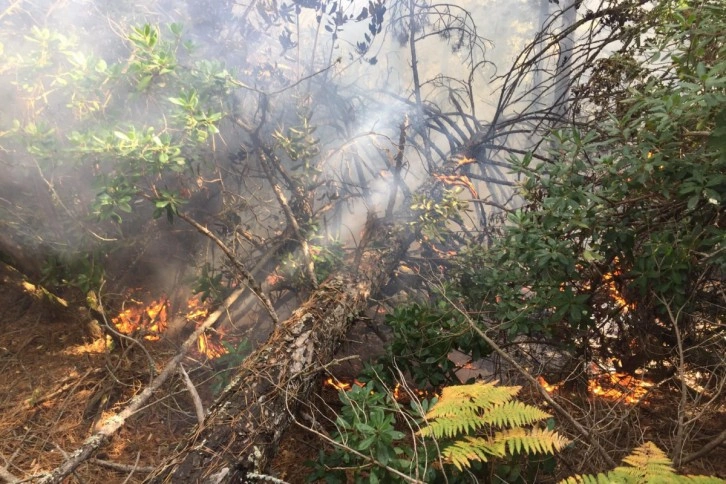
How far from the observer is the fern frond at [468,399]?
204cm

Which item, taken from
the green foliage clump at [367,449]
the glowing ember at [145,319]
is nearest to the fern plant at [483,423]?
the green foliage clump at [367,449]

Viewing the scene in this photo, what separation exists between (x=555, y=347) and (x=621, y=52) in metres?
2.31

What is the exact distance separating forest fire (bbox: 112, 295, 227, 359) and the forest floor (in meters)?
0.15

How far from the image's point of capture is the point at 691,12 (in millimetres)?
2076

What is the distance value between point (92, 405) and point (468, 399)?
3.18 m

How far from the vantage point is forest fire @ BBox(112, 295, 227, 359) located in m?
4.03

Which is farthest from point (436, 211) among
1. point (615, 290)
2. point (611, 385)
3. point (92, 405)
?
point (92, 405)

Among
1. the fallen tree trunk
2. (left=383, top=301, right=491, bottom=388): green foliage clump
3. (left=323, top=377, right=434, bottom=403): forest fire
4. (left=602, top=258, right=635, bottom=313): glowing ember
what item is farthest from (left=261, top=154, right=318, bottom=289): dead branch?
(left=602, top=258, right=635, bottom=313): glowing ember

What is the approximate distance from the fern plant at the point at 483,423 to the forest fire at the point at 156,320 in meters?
2.87

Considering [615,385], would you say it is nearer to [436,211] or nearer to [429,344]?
[429,344]

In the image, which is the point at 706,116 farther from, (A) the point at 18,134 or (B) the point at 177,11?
(B) the point at 177,11

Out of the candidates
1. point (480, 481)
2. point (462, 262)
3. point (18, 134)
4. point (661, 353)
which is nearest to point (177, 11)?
point (18, 134)

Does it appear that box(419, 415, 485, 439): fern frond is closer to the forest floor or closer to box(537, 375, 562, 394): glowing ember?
the forest floor

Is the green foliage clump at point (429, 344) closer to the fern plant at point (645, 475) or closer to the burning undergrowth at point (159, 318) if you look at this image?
the fern plant at point (645, 475)
